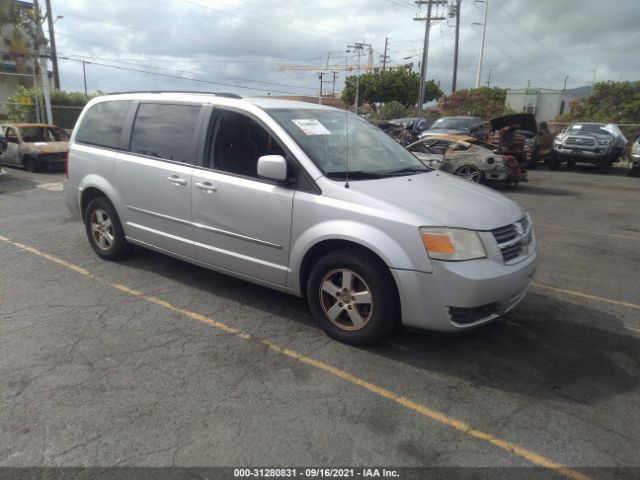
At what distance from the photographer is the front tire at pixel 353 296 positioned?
335 centimetres

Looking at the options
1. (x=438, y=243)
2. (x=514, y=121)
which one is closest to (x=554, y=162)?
(x=514, y=121)

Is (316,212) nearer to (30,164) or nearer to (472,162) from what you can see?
(472,162)

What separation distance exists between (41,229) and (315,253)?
512 centimetres

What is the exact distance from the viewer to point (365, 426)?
2.73 metres

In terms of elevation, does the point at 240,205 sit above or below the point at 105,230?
above

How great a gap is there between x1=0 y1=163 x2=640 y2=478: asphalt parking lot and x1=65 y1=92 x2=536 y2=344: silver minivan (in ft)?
1.22

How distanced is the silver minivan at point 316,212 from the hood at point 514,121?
1157 cm

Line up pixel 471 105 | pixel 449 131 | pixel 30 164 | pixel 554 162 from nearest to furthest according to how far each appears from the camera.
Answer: pixel 30 164 → pixel 449 131 → pixel 554 162 → pixel 471 105

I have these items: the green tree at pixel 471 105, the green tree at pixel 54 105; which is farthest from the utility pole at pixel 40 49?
the green tree at pixel 471 105

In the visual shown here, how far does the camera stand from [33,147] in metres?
13.5

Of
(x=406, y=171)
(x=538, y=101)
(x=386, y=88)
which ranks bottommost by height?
(x=406, y=171)

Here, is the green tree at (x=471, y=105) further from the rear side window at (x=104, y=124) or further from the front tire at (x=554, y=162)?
the rear side window at (x=104, y=124)

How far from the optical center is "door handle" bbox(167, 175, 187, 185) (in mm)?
4317

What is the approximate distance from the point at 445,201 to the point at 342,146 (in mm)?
1059
